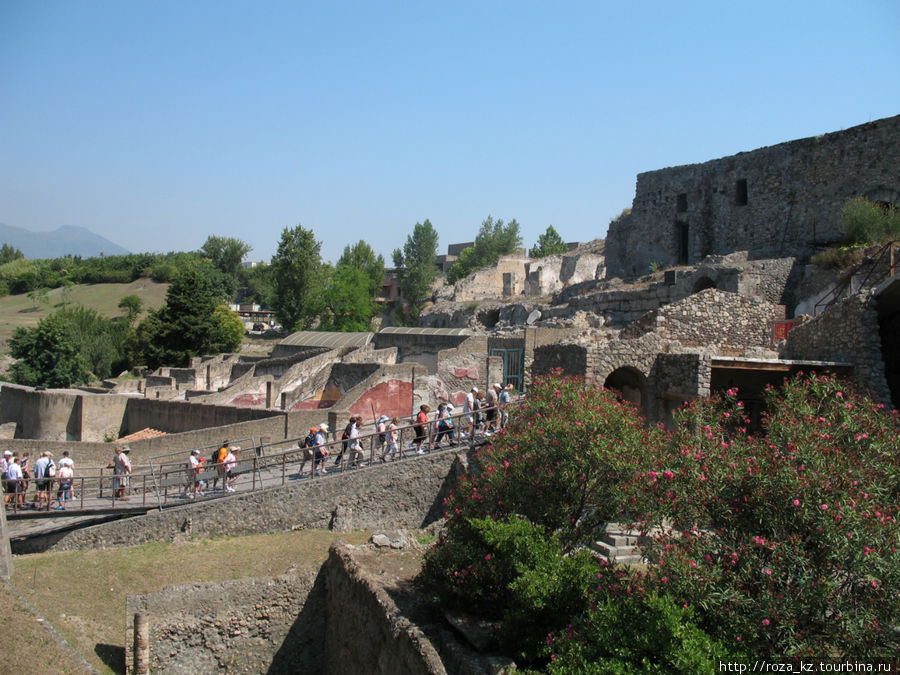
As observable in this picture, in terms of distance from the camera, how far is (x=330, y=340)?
124ft

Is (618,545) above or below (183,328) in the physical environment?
below

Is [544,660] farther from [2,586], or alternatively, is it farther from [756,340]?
[756,340]

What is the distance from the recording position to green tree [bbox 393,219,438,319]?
69719mm

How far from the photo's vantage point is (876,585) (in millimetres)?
5641

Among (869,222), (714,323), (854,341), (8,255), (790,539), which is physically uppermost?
(8,255)

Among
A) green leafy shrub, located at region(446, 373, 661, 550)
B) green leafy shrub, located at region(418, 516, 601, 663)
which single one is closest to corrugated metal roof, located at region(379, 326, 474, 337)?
green leafy shrub, located at region(446, 373, 661, 550)

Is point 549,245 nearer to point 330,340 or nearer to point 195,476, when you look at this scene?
point 330,340

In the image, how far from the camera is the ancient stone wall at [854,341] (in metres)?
13.0

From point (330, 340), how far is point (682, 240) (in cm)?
1771

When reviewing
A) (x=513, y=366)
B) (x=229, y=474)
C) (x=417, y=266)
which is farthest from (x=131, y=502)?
(x=417, y=266)

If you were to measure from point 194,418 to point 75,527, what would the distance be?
9666 mm

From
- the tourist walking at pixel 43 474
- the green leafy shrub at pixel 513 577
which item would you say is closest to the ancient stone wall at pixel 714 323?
the green leafy shrub at pixel 513 577

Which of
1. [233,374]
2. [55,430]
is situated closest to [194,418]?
[55,430]

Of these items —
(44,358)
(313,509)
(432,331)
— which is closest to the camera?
(313,509)
